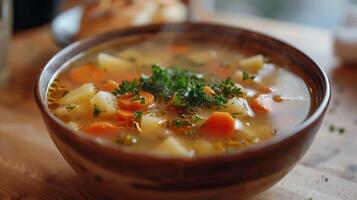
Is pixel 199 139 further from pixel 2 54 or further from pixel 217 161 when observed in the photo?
pixel 2 54

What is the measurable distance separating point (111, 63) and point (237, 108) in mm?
650

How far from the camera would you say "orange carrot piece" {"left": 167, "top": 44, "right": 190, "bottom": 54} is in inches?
90.7

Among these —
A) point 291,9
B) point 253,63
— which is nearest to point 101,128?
point 253,63

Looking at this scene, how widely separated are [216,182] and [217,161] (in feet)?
0.26

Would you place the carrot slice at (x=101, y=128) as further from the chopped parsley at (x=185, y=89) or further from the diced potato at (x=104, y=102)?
the chopped parsley at (x=185, y=89)

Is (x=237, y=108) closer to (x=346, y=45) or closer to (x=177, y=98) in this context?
(x=177, y=98)

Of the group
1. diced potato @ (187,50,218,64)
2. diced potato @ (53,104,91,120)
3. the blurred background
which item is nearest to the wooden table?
diced potato @ (53,104,91,120)

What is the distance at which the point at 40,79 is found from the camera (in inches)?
69.9

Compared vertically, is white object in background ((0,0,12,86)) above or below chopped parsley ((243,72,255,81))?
above

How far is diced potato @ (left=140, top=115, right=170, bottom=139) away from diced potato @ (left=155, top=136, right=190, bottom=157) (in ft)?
0.25

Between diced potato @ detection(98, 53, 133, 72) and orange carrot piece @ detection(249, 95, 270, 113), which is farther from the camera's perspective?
diced potato @ detection(98, 53, 133, 72)

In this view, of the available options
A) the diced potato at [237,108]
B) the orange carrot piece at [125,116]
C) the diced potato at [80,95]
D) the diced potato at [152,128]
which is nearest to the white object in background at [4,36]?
the diced potato at [80,95]

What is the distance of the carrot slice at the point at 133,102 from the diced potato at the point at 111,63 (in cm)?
31

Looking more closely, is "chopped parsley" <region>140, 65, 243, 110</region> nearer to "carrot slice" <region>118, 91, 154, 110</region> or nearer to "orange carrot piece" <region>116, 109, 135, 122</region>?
"carrot slice" <region>118, 91, 154, 110</region>
